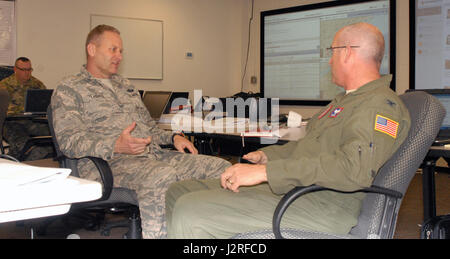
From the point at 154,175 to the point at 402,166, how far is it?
113 centimetres

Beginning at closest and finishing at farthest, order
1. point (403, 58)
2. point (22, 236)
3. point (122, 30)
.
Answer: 1. point (22, 236)
2. point (403, 58)
3. point (122, 30)

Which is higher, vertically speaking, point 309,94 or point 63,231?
point 309,94

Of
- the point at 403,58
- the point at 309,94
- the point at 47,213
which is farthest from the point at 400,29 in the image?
the point at 47,213

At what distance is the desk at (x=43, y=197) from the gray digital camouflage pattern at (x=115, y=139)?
1.15m

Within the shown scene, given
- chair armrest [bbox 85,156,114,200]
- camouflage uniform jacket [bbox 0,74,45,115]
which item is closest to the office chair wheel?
chair armrest [bbox 85,156,114,200]

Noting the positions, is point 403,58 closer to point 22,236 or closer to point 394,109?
point 394,109

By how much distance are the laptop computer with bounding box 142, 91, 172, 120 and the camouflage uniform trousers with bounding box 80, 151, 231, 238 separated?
4.28ft

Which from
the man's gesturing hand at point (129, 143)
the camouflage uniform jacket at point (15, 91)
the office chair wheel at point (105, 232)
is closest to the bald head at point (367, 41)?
the man's gesturing hand at point (129, 143)

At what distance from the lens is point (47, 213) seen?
807mm

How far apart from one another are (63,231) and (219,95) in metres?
4.37

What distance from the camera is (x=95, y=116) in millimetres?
2285

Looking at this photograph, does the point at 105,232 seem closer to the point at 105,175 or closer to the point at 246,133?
the point at 105,175
